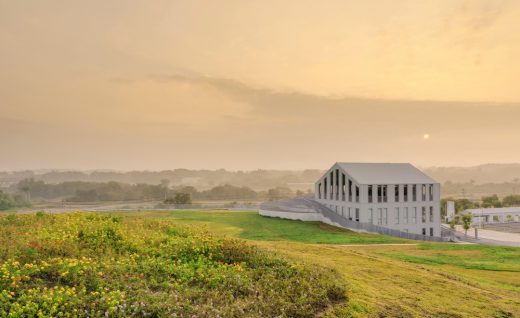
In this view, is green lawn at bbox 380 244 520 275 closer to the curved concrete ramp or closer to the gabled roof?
the curved concrete ramp

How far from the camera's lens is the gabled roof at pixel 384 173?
175ft

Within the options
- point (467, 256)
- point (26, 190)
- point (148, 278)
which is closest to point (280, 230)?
point (467, 256)

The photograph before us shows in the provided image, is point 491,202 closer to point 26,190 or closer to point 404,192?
point 404,192

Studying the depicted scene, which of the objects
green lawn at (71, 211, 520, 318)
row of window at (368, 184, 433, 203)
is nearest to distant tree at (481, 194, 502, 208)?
row of window at (368, 184, 433, 203)

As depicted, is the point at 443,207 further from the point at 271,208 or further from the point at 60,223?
the point at 60,223

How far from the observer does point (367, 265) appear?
Result: 60.0 ft

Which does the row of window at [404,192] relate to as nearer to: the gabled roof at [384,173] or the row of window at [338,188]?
the gabled roof at [384,173]

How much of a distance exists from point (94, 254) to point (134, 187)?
426ft

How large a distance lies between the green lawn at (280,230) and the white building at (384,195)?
6.63m

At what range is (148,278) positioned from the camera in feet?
37.9

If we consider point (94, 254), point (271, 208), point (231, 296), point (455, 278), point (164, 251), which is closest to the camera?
point (231, 296)

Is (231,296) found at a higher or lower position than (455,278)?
higher

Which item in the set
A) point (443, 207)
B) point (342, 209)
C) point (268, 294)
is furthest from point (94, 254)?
point (443, 207)

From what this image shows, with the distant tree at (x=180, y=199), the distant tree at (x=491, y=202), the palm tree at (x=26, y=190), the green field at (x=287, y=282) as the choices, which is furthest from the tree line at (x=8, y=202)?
the distant tree at (x=491, y=202)
